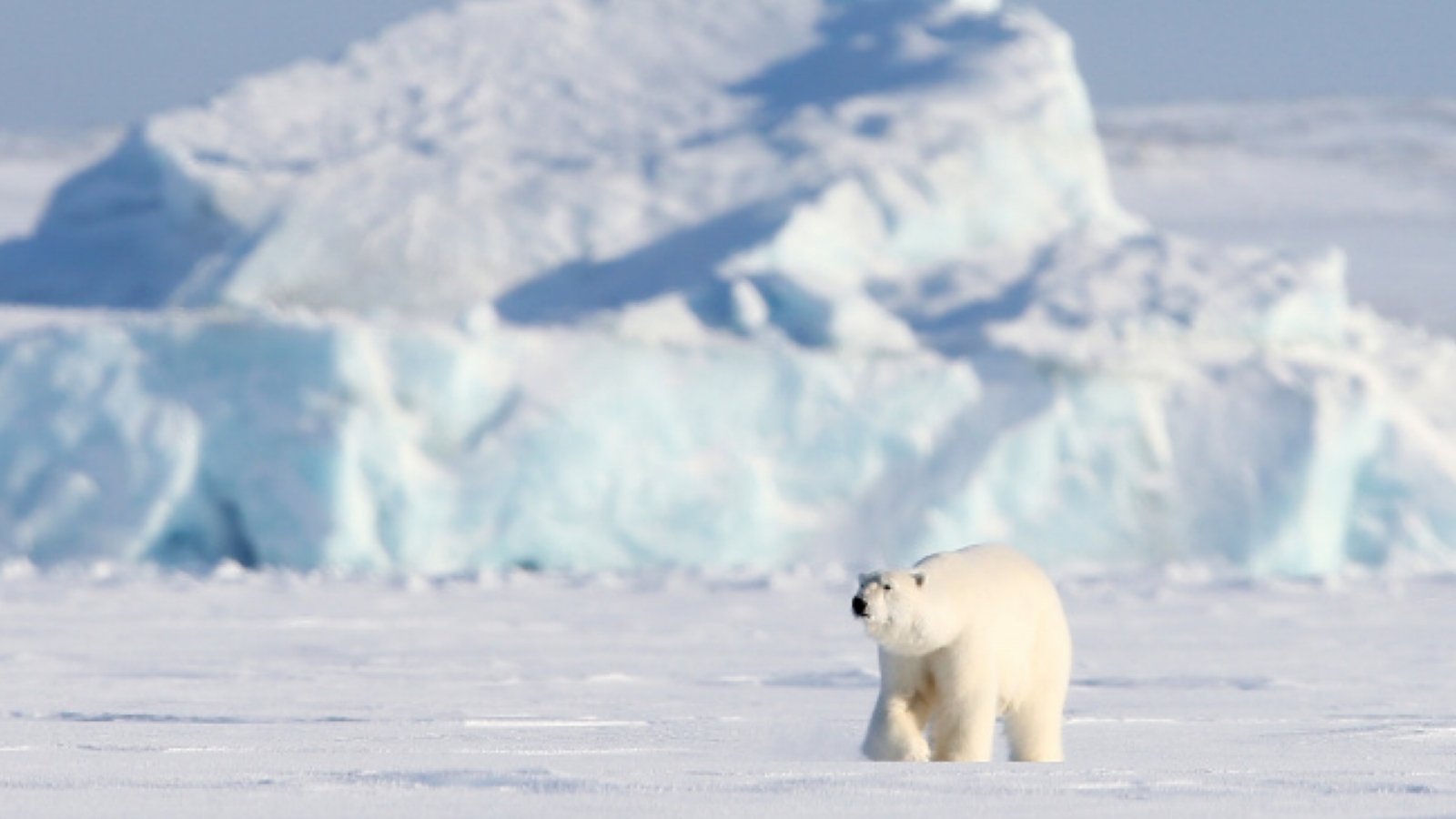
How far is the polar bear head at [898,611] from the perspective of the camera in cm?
329

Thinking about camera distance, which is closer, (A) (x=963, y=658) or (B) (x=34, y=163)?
(A) (x=963, y=658)

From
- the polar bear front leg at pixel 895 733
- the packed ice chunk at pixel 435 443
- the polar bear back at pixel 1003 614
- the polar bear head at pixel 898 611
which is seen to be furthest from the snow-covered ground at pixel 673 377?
the polar bear head at pixel 898 611

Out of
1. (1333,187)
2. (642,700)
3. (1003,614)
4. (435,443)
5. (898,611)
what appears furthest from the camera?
(1333,187)

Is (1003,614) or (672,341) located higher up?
(672,341)

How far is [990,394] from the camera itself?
38.4ft

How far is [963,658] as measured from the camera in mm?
3500

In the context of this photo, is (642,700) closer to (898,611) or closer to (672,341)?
(898,611)

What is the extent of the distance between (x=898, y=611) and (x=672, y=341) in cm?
822

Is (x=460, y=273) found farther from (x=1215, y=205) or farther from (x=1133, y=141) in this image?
(x=1133, y=141)

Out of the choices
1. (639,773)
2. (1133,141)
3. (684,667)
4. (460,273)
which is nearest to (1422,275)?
(1133,141)

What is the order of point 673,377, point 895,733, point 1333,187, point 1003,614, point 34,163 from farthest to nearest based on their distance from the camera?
1. point 34,163
2. point 1333,187
3. point 673,377
4. point 1003,614
5. point 895,733

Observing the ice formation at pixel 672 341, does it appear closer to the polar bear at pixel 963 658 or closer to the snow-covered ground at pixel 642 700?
the snow-covered ground at pixel 642 700

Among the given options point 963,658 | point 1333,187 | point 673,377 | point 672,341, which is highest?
point 1333,187

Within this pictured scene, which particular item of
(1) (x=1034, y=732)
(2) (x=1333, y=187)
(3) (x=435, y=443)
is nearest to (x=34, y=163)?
(2) (x=1333, y=187)
